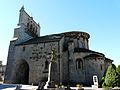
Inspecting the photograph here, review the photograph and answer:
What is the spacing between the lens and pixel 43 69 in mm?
27750

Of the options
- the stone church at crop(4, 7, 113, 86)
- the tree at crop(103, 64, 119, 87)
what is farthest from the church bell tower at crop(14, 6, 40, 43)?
the tree at crop(103, 64, 119, 87)

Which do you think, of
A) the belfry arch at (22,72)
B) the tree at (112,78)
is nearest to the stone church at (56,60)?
the belfry arch at (22,72)

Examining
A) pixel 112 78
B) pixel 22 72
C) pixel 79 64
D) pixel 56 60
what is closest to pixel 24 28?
pixel 22 72

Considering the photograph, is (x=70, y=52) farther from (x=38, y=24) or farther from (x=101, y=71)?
(x=38, y=24)

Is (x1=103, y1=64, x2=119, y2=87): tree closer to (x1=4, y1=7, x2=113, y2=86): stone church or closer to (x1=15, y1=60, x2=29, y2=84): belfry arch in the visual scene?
(x1=4, y1=7, x2=113, y2=86): stone church

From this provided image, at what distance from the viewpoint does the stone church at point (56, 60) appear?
2677 centimetres

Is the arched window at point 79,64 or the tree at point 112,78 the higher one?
the arched window at point 79,64

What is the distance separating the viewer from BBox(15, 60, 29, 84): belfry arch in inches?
1215

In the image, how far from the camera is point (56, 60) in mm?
27047

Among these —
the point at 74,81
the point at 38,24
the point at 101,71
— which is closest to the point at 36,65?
the point at 74,81

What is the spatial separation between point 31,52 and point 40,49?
6.29 ft

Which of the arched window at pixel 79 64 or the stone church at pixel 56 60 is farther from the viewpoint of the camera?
the arched window at pixel 79 64

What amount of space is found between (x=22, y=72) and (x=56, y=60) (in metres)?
8.80

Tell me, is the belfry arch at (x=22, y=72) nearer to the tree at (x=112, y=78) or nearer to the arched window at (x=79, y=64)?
the arched window at (x=79, y=64)
